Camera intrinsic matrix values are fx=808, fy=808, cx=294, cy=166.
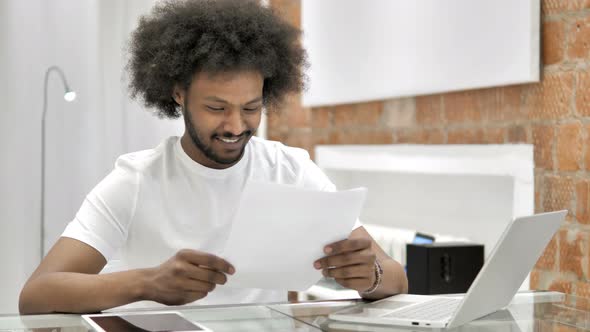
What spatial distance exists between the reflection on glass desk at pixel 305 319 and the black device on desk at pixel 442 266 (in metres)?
1.21

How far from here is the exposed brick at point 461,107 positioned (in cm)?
292

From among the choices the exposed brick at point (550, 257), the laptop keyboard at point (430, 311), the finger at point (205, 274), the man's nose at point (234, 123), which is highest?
the man's nose at point (234, 123)

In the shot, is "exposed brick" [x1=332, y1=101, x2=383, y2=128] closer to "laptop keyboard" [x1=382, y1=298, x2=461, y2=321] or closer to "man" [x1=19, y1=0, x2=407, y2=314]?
"man" [x1=19, y1=0, x2=407, y2=314]

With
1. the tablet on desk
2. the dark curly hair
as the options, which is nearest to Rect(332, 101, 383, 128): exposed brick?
the dark curly hair

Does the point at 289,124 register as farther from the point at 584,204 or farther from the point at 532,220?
the point at 532,220

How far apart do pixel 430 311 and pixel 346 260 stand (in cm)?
19

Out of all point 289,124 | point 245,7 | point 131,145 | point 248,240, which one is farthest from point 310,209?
point 289,124

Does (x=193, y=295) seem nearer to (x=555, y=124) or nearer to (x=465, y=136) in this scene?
(x=555, y=124)

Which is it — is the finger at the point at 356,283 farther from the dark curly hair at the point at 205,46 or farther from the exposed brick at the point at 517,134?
the exposed brick at the point at 517,134

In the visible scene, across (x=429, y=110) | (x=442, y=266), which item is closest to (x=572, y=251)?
(x=442, y=266)

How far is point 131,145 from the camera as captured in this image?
3.45 metres

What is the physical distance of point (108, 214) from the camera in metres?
1.84

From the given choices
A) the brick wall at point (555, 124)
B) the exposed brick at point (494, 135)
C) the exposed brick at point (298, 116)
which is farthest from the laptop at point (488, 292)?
the exposed brick at point (298, 116)

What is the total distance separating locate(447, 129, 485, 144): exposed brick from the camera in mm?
2916
